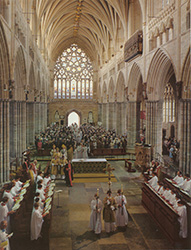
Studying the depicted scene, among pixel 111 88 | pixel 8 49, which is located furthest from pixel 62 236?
pixel 111 88

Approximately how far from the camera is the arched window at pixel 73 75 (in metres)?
46.1

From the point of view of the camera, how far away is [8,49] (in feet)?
42.9

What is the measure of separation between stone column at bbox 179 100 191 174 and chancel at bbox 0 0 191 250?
0.05 m

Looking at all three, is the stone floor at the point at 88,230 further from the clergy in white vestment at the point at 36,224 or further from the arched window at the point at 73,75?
the arched window at the point at 73,75

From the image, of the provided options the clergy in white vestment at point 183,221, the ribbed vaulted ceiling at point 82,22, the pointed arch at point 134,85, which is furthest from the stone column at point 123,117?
the clergy in white vestment at point 183,221

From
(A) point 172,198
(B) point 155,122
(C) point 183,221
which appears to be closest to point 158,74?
(B) point 155,122

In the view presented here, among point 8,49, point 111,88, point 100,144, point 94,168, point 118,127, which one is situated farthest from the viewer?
point 111,88

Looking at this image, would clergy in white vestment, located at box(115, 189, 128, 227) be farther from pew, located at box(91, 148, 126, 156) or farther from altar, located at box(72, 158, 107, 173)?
pew, located at box(91, 148, 126, 156)

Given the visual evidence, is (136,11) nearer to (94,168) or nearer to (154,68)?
(154,68)

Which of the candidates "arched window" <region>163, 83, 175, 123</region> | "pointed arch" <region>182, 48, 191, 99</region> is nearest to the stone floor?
"pointed arch" <region>182, 48, 191, 99</region>

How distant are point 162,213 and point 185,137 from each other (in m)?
6.19

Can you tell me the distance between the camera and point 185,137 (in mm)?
12984

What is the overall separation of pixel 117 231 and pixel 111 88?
1131 inches

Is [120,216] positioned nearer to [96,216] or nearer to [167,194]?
[96,216]
